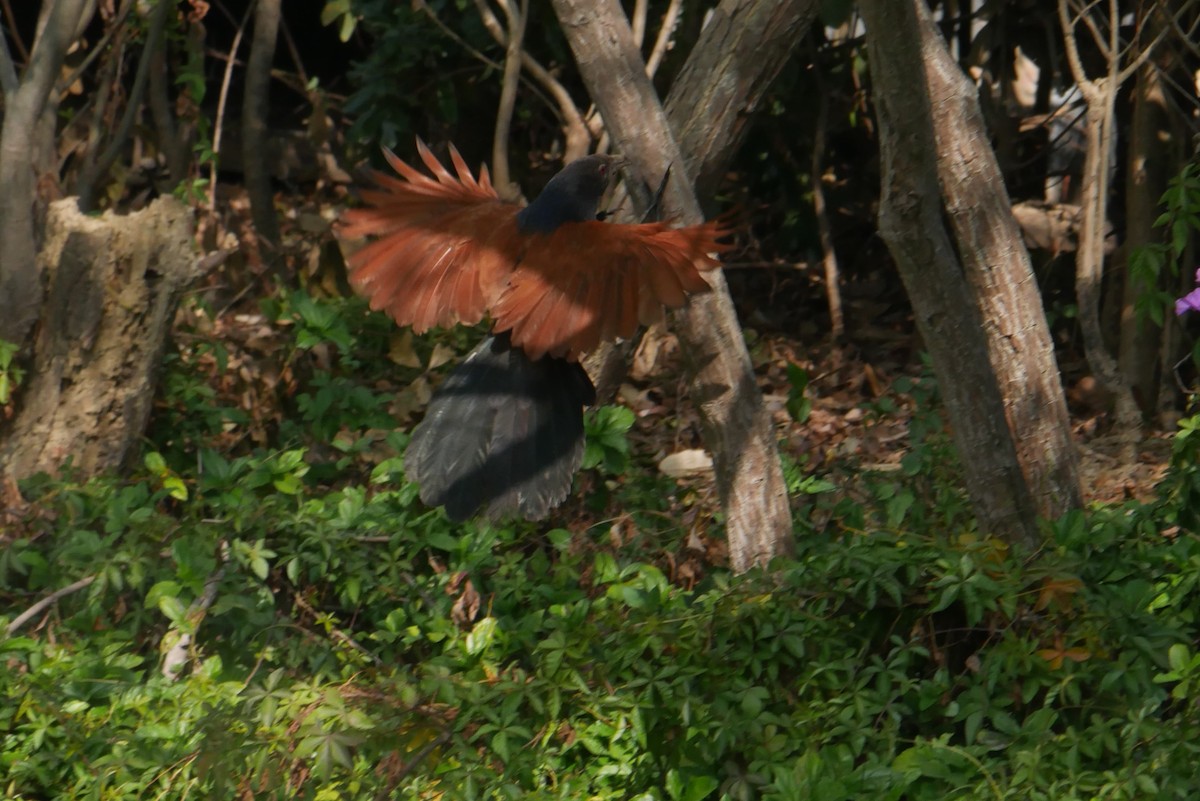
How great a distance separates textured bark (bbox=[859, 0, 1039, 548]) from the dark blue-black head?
2.76 ft

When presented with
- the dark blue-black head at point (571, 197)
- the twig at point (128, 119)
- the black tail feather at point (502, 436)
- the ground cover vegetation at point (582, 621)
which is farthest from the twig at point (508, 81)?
the black tail feather at point (502, 436)

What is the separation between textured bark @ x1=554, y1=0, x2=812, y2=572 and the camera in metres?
3.33

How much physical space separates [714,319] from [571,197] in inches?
23.5

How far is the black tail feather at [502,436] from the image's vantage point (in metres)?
3.37

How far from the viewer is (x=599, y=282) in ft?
10.6

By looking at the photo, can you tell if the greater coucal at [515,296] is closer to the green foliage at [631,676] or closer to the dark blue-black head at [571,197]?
the dark blue-black head at [571,197]

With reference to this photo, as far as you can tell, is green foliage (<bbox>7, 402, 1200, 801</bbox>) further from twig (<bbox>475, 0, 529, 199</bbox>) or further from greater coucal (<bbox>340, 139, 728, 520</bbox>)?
twig (<bbox>475, 0, 529, 199</bbox>)

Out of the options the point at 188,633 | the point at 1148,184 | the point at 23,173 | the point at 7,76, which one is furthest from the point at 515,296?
the point at 1148,184

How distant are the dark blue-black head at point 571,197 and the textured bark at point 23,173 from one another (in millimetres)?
1848

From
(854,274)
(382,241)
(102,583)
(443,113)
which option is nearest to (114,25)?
(443,113)

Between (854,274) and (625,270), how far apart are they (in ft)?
11.1

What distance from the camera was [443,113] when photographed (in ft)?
18.9

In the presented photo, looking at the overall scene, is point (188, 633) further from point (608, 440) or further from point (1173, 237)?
point (1173, 237)

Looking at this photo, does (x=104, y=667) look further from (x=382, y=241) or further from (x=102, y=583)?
(x=382, y=241)
